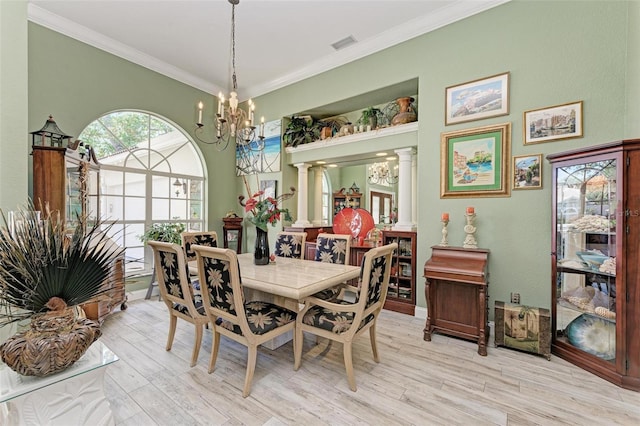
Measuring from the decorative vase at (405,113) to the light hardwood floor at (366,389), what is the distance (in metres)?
2.63

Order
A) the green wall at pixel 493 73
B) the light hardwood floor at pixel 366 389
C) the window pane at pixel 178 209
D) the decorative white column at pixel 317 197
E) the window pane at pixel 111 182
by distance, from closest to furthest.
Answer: the light hardwood floor at pixel 366 389
the green wall at pixel 493 73
the window pane at pixel 111 182
the window pane at pixel 178 209
the decorative white column at pixel 317 197

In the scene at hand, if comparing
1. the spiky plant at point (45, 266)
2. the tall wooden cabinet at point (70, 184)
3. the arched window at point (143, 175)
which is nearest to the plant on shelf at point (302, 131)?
the arched window at point (143, 175)

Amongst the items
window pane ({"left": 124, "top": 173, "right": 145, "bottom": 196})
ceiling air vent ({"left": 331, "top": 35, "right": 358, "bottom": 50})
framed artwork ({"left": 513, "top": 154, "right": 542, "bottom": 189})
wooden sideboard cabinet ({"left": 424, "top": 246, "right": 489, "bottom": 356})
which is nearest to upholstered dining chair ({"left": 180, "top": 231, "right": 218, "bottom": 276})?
window pane ({"left": 124, "top": 173, "right": 145, "bottom": 196})

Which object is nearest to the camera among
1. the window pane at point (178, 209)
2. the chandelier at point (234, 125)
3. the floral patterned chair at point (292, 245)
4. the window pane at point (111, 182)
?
the chandelier at point (234, 125)

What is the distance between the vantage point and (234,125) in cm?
274

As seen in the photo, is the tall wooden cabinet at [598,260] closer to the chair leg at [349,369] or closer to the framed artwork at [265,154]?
the chair leg at [349,369]

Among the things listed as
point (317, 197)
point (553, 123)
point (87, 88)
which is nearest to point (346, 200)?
point (317, 197)

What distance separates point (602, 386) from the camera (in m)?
1.96

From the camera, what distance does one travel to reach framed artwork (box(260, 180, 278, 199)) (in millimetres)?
4746

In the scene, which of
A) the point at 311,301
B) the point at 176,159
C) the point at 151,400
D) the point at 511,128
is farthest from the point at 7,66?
the point at 511,128

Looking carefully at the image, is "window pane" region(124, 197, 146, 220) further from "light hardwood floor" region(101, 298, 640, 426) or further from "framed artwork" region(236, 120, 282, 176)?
"light hardwood floor" region(101, 298, 640, 426)

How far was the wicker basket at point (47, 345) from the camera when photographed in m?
1.15

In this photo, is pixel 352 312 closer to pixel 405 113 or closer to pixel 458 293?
pixel 458 293

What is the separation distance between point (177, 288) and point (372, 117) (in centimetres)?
325
